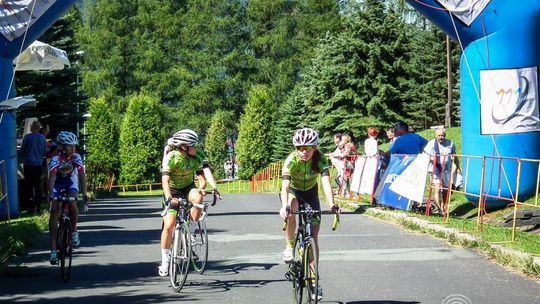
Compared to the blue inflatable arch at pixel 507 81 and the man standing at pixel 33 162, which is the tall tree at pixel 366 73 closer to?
the man standing at pixel 33 162

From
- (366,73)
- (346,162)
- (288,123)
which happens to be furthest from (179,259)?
(288,123)

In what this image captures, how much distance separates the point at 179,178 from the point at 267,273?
1.45 metres

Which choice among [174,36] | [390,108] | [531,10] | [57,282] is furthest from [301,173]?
[174,36]

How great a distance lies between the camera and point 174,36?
73.5 m

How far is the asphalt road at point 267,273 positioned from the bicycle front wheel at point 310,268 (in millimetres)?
729

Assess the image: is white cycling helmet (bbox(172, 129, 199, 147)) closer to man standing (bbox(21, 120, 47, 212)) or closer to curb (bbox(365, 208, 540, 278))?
curb (bbox(365, 208, 540, 278))

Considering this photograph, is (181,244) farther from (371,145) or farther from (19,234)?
(371,145)

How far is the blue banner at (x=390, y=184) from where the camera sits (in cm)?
1822

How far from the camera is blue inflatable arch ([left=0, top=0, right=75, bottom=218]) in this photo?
18141 mm

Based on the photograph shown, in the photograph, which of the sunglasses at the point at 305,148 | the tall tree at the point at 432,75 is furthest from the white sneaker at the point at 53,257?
the tall tree at the point at 432,75

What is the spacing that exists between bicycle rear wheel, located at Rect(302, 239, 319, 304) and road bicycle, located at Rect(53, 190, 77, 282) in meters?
3.36

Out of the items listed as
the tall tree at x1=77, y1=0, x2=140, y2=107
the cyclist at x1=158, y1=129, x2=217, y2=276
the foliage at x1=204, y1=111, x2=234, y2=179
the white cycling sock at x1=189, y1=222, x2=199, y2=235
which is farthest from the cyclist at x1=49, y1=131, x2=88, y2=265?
the foliage at x1=204, y1=111, x2=234, y2=179

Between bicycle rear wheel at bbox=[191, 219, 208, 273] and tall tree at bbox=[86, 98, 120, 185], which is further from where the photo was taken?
tall tree at bbox=[86, 98, 120, 185]

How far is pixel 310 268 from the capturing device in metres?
8.36
